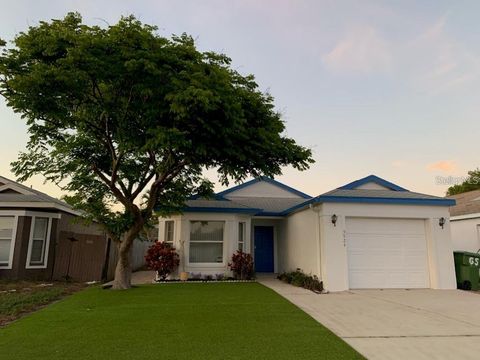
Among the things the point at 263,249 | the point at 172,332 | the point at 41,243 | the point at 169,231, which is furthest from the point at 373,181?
the point at 41,243

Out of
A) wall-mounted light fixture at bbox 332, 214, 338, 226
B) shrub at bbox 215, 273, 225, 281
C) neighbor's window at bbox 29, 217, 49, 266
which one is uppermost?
wall-mounted light fixture at bbox 332, 214, 338, 226

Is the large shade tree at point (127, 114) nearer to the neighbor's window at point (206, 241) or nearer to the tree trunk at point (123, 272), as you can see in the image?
the tree trunk at point (123, 272)

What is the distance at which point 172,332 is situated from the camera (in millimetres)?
5586

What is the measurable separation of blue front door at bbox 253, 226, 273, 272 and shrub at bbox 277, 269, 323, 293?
352cm

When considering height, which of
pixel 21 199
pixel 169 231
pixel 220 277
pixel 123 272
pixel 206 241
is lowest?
pixel 220 277

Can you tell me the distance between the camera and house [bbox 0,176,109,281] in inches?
509

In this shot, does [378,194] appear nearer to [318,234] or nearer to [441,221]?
[441,221]

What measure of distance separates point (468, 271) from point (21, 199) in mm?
16676

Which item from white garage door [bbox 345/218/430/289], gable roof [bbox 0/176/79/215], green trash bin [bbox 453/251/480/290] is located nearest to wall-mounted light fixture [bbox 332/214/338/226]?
white garage door [bbox 345/218/430/289]

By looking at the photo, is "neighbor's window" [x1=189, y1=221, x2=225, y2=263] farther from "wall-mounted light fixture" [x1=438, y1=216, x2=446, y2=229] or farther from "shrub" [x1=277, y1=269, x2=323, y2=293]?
"wall-mounted light fixture" [x1=438, y1=216, x2=446, y2=229]

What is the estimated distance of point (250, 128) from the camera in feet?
31.7

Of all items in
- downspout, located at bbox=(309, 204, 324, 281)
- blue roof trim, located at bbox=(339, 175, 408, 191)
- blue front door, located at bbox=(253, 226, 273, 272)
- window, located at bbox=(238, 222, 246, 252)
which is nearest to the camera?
downspout, located at bbox=(309, 204, 324, 281)

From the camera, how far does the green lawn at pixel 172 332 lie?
4.61 meters

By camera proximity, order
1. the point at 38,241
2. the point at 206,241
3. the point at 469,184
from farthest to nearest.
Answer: the point at 469,184, the point at 206,241, the point at 38,241
